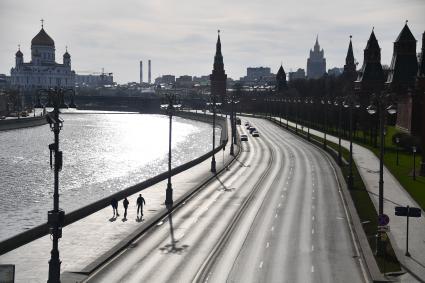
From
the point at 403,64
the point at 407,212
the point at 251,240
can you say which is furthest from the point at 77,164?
the point at 407,212

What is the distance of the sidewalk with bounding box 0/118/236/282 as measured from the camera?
101ft

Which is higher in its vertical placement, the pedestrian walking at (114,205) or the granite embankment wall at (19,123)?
the pedestrian walking at (114,205)

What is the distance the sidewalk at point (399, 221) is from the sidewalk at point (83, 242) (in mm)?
14359

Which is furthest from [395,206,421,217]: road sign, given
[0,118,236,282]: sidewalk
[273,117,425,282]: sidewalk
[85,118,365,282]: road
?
[0,118,236,282]: sidewalk

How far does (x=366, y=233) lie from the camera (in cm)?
3766

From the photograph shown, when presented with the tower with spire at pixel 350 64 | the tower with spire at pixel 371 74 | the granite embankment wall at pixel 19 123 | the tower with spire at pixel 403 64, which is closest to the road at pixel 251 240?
the tower with spire at pixel 403 64

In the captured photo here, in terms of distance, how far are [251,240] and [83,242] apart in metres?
8.99

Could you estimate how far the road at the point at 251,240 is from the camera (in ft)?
97.5

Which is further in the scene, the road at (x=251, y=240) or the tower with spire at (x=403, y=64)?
the tower with spire at (x=403, y=64)

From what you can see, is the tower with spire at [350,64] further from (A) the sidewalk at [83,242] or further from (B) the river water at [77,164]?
(A) the sidewalk at [83,242]

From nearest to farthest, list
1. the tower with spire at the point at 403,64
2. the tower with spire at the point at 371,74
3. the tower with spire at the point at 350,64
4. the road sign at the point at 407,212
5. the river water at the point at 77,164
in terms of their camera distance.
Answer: the road sign at the point at 407,212 < the river water at the point at 77,164 < the tower with spire at the point at 403,64 < the tower with spire at the point at 371,74 < the tower with spire at the point at 350,64

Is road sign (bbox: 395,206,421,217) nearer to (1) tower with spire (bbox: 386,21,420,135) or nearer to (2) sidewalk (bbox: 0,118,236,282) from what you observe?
(2) sidewalk (bbox: 0,118,236,282)

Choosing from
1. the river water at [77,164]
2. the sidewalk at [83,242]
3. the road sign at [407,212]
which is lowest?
the river water at [77,164]

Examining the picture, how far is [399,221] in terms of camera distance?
40250mm
